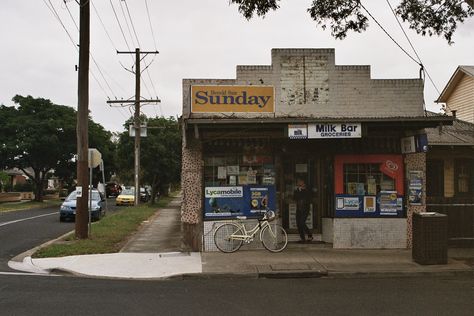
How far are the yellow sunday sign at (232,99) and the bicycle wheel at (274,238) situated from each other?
2868 mm

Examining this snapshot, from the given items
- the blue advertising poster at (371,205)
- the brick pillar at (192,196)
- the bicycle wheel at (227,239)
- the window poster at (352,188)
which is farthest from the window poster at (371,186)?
the brick pillar at (192,196)

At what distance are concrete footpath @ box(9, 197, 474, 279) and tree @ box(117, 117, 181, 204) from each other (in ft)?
86.3

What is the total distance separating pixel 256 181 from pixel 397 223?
3.62m

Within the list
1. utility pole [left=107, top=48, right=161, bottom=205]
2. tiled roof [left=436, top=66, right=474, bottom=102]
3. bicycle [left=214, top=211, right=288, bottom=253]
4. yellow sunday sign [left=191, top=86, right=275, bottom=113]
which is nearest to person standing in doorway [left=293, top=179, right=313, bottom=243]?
bicycle [left=214, top=211, right=288, bottom=253]

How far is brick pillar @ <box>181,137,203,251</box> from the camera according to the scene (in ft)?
39.9

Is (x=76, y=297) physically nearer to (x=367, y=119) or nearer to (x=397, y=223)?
(x=367, y=119)

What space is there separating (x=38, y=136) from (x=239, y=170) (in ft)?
106

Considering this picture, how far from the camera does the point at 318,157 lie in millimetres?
13094

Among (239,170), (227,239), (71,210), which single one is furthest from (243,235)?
(71,210)

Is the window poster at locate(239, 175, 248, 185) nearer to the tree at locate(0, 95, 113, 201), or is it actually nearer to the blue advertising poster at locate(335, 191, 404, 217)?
the blue advertising poster at locate(335, 191, 404, 217)

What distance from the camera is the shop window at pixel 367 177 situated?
12.8 m

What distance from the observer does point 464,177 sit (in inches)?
548

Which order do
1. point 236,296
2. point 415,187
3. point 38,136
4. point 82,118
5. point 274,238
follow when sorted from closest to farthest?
1. point 236,296
2. point 274,238
3. point 415,187
4. point 82,118
5. point 38,136

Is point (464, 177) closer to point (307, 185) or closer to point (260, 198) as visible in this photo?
point (307, 185)
